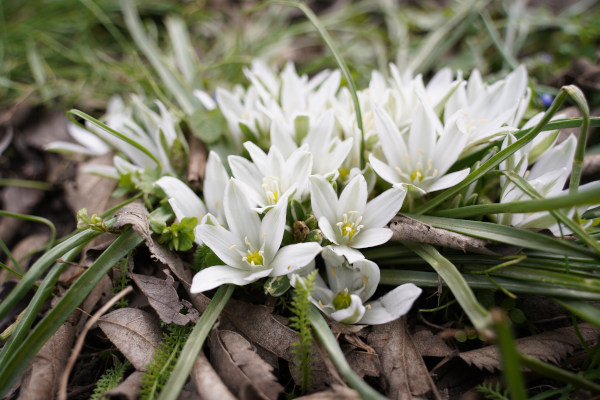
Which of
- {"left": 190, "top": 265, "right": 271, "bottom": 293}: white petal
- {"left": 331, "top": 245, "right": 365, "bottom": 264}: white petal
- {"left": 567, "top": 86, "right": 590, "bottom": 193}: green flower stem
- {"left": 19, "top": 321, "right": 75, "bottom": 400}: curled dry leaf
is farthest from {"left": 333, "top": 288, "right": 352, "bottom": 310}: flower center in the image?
{"left": 19, "top": 321, "right": 75, "bottom": 400}: curled dry leaf

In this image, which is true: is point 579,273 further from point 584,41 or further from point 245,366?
point 584,41

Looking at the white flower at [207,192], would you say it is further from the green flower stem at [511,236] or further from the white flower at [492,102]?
the white flower at [492,102]

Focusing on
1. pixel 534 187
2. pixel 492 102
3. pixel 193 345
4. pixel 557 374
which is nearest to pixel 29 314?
pixel 193 345

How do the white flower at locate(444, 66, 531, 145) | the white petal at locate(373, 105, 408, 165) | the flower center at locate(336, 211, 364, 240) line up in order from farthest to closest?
the white flower at locate(444, 66, 531, 145)
the white petal at locate(373, 105, 408, 165)
the flower center at locate(336, 211, 364, 240)

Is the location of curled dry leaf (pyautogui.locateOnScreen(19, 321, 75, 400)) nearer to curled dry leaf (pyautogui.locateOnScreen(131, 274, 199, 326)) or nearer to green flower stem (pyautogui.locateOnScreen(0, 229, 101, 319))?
green flower stem (pyautogui.locateOnScreen(0, 229, 101, 319))

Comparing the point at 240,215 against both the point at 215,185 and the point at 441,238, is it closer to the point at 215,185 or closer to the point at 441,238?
the point at 215,185

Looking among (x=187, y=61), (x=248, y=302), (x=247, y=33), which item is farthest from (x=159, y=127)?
(x=247, y=33)

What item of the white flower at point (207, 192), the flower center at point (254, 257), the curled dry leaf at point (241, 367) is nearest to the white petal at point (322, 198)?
the flower center at point (254, 257)
